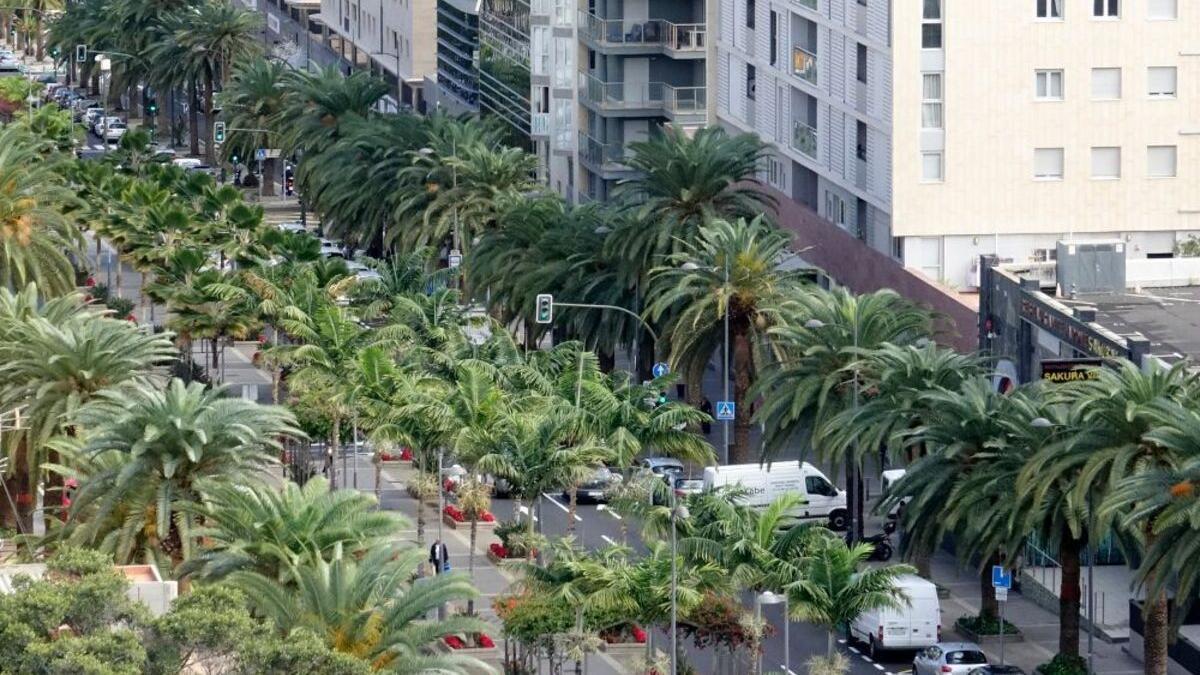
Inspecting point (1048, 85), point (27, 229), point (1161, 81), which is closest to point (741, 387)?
point (1048, 85)

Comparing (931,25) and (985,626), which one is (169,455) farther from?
(931,25)

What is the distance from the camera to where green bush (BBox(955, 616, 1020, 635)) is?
8562cm

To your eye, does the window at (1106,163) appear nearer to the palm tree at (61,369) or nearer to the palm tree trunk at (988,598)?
the palm tree trunk at (988,598)

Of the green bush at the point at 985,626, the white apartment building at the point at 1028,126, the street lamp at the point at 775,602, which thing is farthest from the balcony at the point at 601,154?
the street lamp at the point at 775,602

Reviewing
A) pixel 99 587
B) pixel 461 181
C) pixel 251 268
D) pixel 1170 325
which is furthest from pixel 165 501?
pixel 461 181

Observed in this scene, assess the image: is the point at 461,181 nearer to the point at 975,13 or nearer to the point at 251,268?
the point at 251,268

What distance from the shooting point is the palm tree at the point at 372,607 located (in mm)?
65625

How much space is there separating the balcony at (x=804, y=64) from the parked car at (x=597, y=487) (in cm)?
2557

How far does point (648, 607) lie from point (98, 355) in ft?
57.7

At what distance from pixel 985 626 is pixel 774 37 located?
46402 mm

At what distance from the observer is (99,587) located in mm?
62469

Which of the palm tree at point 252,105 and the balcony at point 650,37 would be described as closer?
the balcony at point 650,37

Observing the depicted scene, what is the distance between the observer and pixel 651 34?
13988cm

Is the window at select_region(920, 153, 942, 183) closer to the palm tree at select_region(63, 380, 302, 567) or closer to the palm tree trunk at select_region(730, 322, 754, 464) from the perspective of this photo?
the palm tree trunk at select_region(730, 322, 754, 464)
